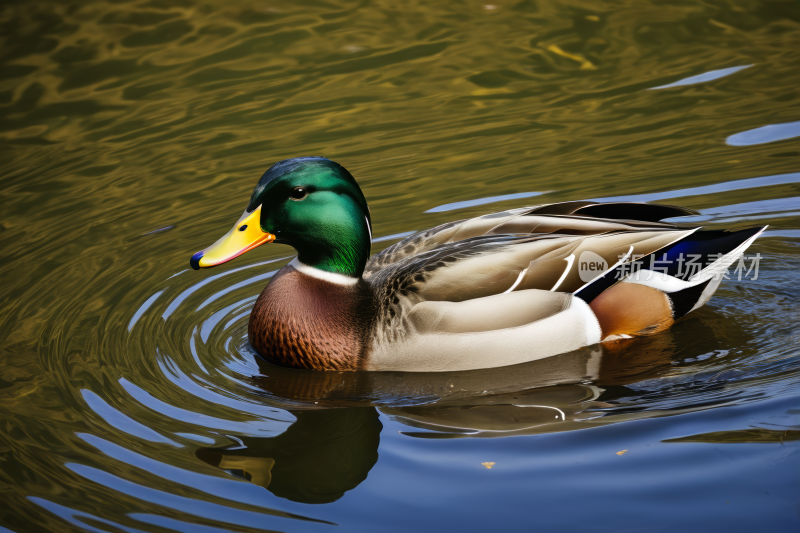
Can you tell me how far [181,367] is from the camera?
4.77m

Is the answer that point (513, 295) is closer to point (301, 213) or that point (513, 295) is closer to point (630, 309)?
point (630, 309)

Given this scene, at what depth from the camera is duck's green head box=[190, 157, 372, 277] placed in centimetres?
450

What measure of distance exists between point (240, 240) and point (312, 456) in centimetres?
127

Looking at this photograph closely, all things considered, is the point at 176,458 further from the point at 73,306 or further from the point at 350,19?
the point at 350,19

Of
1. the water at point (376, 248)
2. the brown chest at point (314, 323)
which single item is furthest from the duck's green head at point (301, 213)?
the water at point (376, 248)

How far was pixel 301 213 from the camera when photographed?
455 cm

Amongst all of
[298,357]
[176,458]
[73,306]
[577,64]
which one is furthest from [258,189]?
[577,64]

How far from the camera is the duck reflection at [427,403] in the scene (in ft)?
12.6

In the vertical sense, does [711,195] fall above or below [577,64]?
below

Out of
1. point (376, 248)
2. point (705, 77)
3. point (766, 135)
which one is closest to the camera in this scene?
point (376, 248)

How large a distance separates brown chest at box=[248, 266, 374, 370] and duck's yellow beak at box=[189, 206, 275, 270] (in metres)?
0.36

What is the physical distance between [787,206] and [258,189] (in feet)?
12.3

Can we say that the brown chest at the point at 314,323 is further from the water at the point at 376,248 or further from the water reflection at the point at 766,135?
the water reflection at the point at 766,135

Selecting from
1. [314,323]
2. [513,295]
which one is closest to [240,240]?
[314,323]
